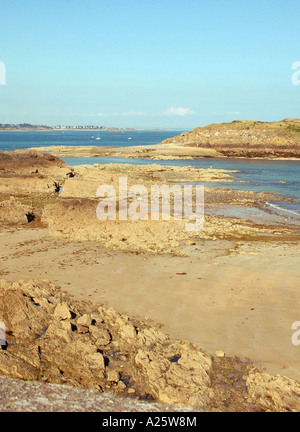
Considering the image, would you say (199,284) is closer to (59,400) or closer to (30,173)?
(59,400)

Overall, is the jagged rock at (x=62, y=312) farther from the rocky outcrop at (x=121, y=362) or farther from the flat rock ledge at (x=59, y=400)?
Result: the flat rock ledge at (x=59, y=400)

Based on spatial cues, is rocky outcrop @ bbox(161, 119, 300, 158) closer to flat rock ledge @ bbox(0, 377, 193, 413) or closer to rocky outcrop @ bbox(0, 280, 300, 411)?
rocky outcrop @ bbox(0, 280, 300, 411)

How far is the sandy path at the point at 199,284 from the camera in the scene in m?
8.21

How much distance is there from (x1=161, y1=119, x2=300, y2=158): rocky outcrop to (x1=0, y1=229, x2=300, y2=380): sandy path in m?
54.1

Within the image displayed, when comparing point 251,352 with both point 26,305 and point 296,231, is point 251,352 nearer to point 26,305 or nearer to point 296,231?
point 26,305

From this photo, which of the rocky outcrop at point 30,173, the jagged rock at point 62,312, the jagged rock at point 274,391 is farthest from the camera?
the rocky outcrop at point 30,173

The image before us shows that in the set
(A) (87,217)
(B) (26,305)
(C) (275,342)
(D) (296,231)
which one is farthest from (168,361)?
(D) (296,231)

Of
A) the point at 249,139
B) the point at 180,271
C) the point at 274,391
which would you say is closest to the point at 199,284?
the point at 180,271

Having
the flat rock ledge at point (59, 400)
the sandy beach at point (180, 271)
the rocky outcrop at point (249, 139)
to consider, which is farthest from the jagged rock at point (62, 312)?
the rocky outcrop at point (249, 139)

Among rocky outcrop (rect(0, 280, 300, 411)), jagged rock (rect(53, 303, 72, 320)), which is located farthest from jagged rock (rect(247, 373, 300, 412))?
jagged rock (rect(53, 303, 72, 320))

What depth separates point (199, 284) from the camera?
10.9 metres

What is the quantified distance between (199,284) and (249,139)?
68.5m

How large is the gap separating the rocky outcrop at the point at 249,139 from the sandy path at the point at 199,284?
54.1 m
